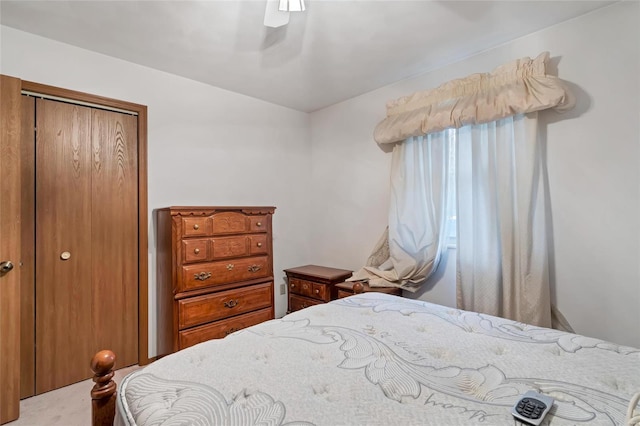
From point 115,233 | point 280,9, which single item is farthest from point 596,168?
point 115,233

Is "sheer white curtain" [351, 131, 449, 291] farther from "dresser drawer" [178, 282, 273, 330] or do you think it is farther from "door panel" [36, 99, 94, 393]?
"door panel" [36, 99, 94, 393]

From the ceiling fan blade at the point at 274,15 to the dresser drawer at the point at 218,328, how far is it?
2239 millimetres

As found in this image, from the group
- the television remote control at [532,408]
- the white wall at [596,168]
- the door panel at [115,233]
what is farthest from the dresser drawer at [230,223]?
the white wall at [596,168]

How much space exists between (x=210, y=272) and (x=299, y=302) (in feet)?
3.92

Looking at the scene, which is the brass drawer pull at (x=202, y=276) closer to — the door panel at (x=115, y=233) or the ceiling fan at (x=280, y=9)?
the door panel at (x=115, y=233)

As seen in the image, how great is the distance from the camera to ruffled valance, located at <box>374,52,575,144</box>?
202cm

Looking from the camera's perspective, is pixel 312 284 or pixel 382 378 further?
pixel 312 284

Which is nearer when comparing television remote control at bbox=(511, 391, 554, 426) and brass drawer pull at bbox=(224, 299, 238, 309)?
television remote control at bbox=(511, 391, 554, 426)

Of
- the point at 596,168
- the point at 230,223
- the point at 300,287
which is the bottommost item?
the point at 300,287

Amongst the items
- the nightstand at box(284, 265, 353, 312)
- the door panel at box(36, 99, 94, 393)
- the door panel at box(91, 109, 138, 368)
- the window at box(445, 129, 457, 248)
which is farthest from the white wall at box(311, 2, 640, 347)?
the door panel at box(36, 99, 94, 393)

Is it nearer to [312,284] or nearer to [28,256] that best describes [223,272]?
[312,284]

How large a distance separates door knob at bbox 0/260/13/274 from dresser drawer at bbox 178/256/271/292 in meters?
0.97

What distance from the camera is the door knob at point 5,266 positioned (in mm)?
1821

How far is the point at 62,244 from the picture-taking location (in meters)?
2.27
